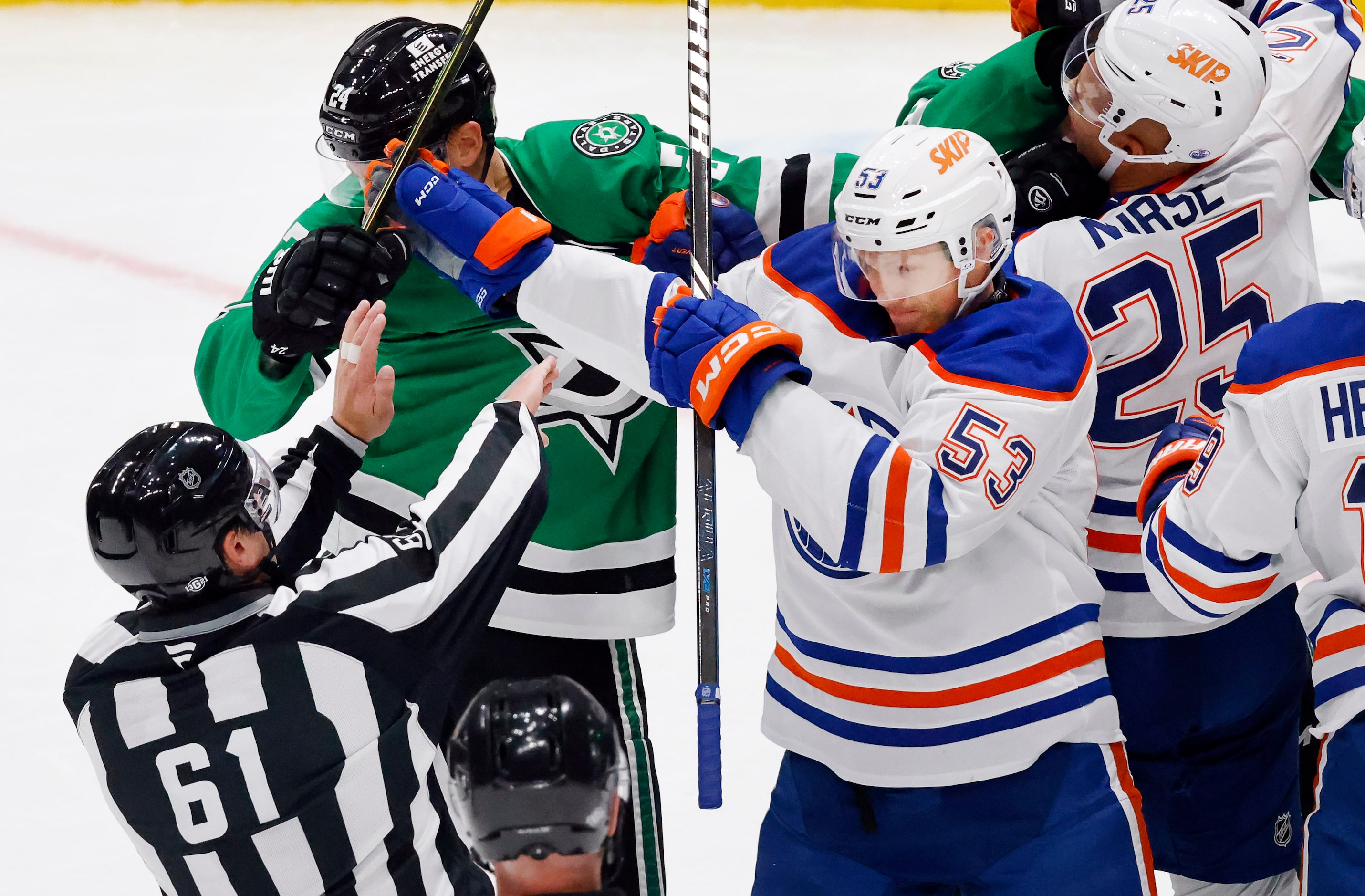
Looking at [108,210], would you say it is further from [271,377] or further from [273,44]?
[271,377]

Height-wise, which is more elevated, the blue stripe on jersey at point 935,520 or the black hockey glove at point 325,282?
the black hockey glove at point 325,282

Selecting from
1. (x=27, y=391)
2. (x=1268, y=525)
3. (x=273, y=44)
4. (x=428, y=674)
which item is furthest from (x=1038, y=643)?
(x=273, y=44)

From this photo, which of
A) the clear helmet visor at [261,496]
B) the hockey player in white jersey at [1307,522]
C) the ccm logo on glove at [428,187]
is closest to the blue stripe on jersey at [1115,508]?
the hockey player in white jersey at [1307,522]

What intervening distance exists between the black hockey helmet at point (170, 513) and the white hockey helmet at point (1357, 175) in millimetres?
1215

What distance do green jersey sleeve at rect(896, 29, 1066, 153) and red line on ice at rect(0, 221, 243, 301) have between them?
2727mm

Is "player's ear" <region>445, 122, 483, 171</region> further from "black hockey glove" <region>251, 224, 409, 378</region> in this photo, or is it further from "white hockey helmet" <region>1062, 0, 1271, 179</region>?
"white hockey helmet" <region>1062, 0, 1271, 179</region>

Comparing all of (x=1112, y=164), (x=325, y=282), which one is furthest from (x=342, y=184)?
(x=1112, y=164)

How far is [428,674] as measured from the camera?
68.7 inches

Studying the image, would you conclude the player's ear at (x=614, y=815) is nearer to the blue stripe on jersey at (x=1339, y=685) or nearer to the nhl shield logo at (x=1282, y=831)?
the blue stripe on jersey at (x=1339, y=685)

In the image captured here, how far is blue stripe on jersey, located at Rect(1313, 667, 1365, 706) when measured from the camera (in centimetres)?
174

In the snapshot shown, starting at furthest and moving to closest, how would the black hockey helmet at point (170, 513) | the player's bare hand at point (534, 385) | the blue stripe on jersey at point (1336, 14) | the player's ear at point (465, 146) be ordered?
the blue stripe on jersey at point (1336, 14), the player's ear at point (465, 146), the player's bare hand at point (534, 385), the black hockey helmet at point (170, 513)

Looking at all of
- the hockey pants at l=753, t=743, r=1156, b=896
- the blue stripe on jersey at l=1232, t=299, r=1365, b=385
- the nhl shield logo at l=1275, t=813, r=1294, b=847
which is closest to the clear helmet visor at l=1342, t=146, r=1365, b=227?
the blue stripe on jersey at l=1232, t=299, r=1365, b=385

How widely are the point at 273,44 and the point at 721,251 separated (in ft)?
15.2

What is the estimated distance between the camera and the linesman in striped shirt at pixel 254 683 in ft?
5.29
